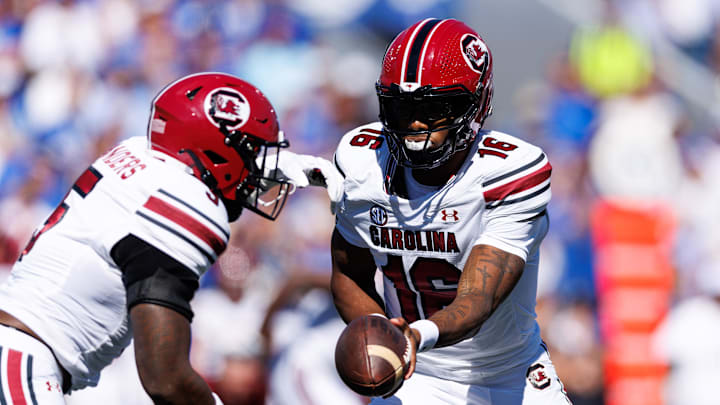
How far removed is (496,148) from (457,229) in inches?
12.1

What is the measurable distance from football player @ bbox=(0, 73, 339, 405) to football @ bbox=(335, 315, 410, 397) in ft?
2.12

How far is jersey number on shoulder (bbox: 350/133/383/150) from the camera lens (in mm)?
3473

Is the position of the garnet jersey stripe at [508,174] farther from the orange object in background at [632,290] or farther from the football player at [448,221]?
the orange object in background at [632,290]

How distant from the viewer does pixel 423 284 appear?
3410 mm

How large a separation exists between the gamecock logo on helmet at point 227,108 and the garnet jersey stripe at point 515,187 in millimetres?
909

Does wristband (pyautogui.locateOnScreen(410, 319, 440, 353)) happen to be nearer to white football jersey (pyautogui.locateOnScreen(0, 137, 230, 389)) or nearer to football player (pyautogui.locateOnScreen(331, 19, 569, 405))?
football player (pyautogui.locateOnScreen(331, 19, 569, 405))

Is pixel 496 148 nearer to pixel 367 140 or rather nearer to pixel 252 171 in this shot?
pixel 367 140

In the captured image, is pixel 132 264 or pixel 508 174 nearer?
pixel 132 264

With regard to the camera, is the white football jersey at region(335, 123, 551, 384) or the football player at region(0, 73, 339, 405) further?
the white football jersey at region(335, 123, 551, 384)

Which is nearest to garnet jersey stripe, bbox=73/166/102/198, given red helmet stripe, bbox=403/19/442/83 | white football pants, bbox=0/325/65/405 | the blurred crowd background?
white football pants, bbox=0/325/65/405

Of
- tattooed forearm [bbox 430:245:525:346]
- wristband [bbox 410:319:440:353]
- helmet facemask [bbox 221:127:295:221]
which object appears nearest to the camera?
wristband [bbox 410:319:440:353]

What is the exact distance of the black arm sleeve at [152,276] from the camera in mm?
2938

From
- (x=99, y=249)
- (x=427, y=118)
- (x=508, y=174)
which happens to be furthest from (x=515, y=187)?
(x=99, y=249)

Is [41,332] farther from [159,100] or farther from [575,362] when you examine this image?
[575,362]
